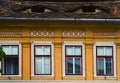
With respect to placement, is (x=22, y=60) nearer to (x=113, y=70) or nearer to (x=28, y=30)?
(x=28, y=30)

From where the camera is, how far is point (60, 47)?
3216 centimetres

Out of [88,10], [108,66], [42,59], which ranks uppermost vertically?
[88,10]

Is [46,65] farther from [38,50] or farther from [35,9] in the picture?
[35,9]

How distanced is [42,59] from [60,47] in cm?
108

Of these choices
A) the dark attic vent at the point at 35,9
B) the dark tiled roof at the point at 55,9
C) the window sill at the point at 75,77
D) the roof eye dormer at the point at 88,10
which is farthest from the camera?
the roof eye dormer at the point at 88,10

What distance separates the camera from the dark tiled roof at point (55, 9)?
3231 centimetres

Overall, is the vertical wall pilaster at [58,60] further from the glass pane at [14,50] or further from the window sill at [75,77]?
the glass pane at [14,50]

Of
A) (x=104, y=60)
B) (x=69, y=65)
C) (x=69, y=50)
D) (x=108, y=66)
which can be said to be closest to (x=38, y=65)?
(x=69, y=65)

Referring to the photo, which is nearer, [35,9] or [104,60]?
[104,60]

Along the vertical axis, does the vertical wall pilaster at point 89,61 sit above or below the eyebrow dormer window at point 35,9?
below

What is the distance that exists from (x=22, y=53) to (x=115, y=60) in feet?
15.2

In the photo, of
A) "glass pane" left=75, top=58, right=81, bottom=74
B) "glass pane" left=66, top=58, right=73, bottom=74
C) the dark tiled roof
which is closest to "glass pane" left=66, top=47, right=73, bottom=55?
"glass pane" left=66, top=58, right=73, bottom=74

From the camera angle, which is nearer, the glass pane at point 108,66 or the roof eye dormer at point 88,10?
the glass pane at point 108,66

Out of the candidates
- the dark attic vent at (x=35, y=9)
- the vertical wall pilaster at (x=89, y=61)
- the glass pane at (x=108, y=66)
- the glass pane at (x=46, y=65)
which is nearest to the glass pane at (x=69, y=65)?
the vertical wall pilaster at (x=89, y=61)
